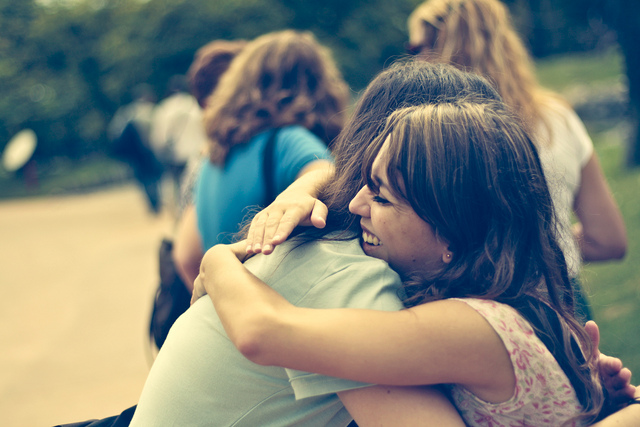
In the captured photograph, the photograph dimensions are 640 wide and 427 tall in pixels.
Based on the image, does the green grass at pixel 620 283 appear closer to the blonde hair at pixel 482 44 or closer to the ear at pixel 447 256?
the ear at pixel 447 256

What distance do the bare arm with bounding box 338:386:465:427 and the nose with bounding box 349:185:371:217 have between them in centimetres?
41

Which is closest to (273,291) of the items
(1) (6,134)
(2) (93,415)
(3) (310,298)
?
(3) (310,298)

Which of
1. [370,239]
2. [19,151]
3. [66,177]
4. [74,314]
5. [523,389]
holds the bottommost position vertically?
[66,177]

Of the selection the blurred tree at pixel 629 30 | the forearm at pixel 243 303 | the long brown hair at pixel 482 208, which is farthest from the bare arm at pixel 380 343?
the blurred tree at pixel 629 30

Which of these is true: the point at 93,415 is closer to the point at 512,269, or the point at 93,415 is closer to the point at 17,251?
the point at 512,269

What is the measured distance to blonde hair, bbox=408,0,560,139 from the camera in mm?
2391

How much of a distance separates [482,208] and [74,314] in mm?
5704

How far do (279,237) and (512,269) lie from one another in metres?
0.52

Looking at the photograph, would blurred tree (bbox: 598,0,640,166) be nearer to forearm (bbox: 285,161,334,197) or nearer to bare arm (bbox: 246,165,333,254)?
forearm (bbox: 285,161,334,197)

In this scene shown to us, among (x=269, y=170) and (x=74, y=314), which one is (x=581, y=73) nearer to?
(x=74, y=314)

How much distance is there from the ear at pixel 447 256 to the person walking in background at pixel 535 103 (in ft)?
3.04

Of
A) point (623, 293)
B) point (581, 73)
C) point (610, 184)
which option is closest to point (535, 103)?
point (623, 293)

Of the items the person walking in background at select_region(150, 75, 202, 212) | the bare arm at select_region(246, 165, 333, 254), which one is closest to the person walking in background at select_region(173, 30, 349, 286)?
the bare arm at select_region(246, 165, 333, 254)

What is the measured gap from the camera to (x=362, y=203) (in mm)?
1404
